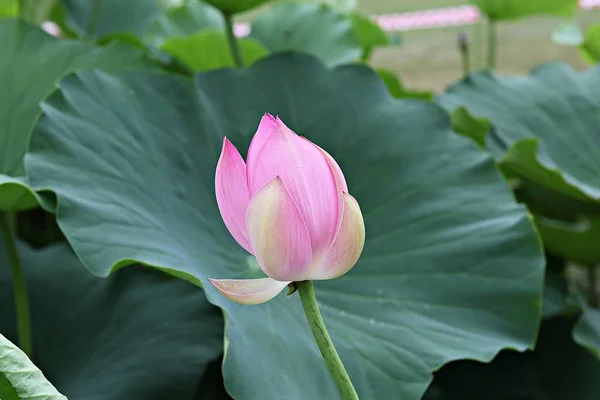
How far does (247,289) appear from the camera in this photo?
15.0 inches

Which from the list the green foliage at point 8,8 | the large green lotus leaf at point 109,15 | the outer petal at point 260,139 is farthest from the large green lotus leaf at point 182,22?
the outer petal at point 260,139

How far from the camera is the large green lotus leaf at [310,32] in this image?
1243mm

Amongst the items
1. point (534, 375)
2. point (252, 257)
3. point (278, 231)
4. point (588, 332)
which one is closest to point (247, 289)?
point (278, 231)

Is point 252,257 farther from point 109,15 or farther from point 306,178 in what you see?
point 109,15

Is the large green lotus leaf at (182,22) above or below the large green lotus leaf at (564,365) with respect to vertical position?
above

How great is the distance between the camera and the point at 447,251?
688mm

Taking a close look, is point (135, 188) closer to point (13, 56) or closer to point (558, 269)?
point (13, 56)

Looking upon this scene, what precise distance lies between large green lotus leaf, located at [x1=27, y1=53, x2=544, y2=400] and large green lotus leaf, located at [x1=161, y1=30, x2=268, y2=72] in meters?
0.29

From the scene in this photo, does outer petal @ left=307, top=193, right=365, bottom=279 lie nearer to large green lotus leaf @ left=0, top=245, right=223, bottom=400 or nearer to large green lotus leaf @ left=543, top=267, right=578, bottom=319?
large green lotus leaf @ left=0, top=245, right=223, bottom=400

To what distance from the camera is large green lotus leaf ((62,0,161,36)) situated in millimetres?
1334

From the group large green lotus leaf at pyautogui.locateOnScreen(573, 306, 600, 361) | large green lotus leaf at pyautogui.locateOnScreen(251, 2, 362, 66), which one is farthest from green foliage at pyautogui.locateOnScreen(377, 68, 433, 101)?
large green lotus leaf at pyautogui.locateOnScreen(573, 306, 600, 361)

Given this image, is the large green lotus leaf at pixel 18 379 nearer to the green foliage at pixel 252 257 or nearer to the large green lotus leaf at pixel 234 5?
the green foliage at pixel 252 257

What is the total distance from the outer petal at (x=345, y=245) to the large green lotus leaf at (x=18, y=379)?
0.16m

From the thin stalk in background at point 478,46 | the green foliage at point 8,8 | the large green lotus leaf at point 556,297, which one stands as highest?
the green foliage at point 8,8
